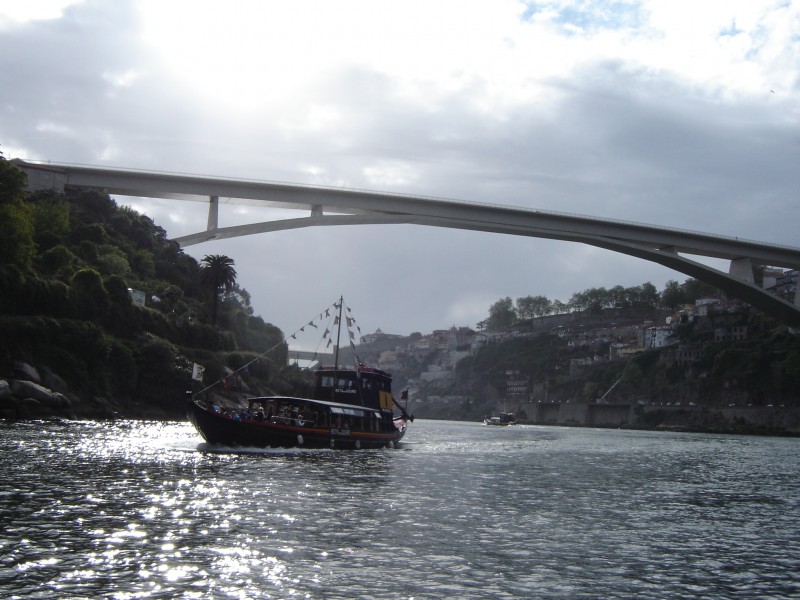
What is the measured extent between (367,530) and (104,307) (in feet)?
153

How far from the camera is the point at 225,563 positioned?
1212 cm

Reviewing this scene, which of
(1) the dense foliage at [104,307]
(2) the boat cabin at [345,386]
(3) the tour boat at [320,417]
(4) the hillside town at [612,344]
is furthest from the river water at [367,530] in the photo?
(4) the hillside town at [612,344]

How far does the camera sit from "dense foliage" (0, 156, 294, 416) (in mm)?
49875

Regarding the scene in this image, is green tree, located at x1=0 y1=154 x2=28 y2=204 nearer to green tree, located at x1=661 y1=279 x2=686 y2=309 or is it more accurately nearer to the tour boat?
the tour boat

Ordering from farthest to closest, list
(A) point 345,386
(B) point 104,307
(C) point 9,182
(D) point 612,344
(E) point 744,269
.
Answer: (D) point 612,344
(E) point 744,269
(B) point 104,307
(C) point 9,182
(A) point 345,386

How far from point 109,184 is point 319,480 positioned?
42208 millimetres

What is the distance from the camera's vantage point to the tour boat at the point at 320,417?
3178cm

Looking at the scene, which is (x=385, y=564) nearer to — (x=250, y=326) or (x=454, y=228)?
(x=454, y=228)

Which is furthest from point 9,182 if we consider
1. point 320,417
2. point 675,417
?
point 675,417

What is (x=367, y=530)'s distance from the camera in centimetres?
1538

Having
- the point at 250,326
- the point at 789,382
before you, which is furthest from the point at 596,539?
the point at 789,382

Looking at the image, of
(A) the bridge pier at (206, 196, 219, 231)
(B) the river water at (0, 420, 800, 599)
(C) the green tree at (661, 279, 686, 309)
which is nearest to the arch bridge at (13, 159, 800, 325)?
(A) the bridge pier at (206, 196, 219, 231)

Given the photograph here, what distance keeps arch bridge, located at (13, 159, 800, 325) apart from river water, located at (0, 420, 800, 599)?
32581mm

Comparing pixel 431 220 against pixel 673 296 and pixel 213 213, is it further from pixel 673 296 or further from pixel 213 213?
pixel 673 296
